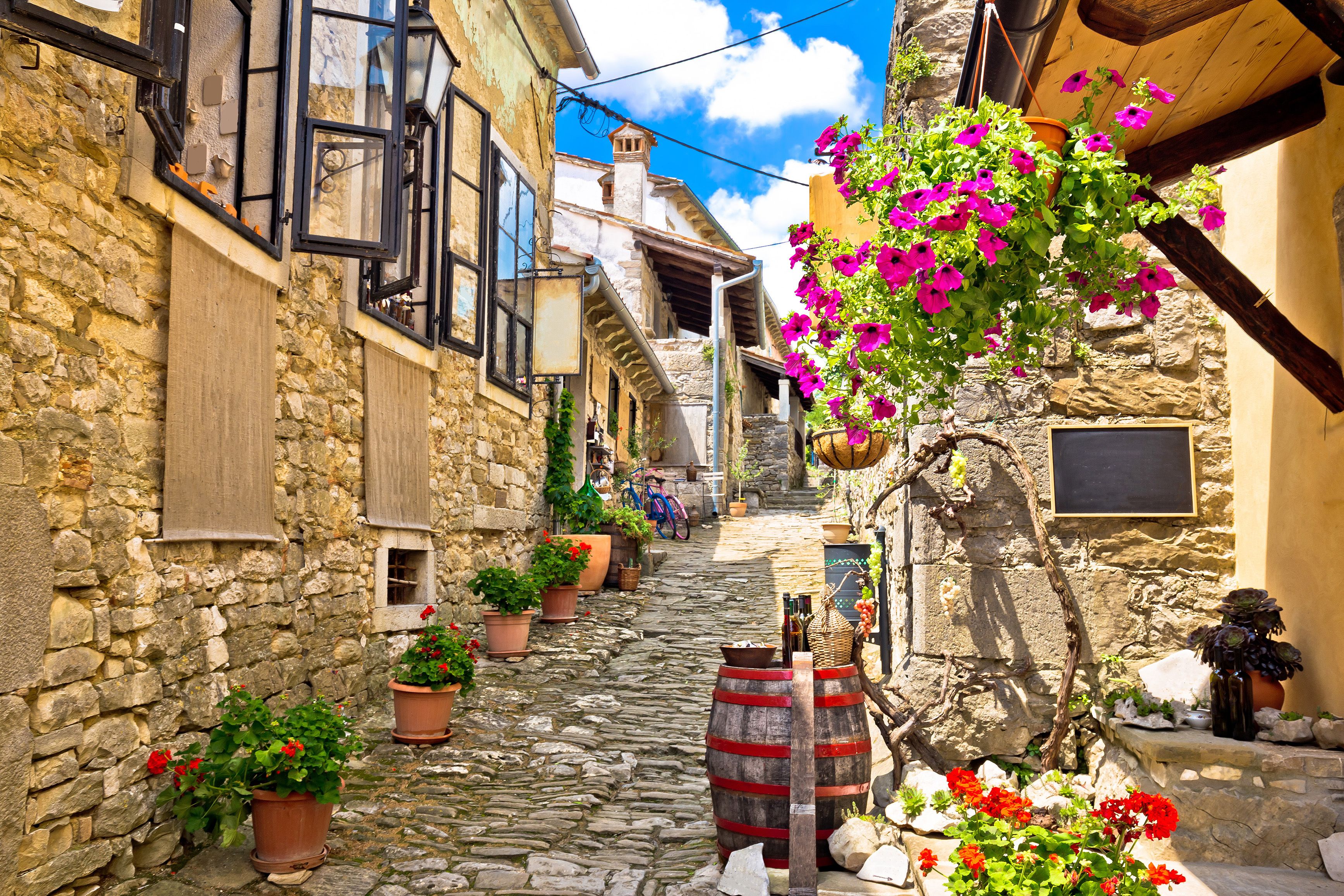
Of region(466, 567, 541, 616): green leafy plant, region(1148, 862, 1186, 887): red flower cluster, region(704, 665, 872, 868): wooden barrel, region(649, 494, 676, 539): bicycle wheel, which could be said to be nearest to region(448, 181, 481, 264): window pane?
region(466, 567, 541, 616): green leafy plant

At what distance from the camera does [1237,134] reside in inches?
130

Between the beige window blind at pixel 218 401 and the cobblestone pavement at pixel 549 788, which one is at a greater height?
the beige window blind at pixel 218 401

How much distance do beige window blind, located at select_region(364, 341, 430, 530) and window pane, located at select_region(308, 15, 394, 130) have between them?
1.35 meters

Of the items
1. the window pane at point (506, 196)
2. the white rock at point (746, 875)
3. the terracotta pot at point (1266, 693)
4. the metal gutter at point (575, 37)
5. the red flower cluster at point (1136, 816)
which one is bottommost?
the white rock at point (746, 875)

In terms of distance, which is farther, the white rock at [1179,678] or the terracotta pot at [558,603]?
the terracotta pot at [558,603]

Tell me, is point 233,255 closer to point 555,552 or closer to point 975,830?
point 975,830

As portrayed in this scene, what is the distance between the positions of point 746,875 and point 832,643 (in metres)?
0.95

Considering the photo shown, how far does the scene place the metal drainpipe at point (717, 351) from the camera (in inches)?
659

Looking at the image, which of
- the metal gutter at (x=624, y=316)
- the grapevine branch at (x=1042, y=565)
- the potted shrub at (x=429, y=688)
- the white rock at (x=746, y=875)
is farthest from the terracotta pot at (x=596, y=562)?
the white rock at (x=746, y=875)

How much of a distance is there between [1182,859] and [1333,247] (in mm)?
2091

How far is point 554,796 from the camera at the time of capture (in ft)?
14.5

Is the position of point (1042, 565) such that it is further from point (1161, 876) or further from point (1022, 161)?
point (1022, 161)

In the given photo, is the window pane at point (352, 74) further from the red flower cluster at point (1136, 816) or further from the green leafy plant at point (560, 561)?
the red flower cluster at point (1136, 816)

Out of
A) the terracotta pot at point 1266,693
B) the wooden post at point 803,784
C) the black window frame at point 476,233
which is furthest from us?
the black window frame at point 476,233
